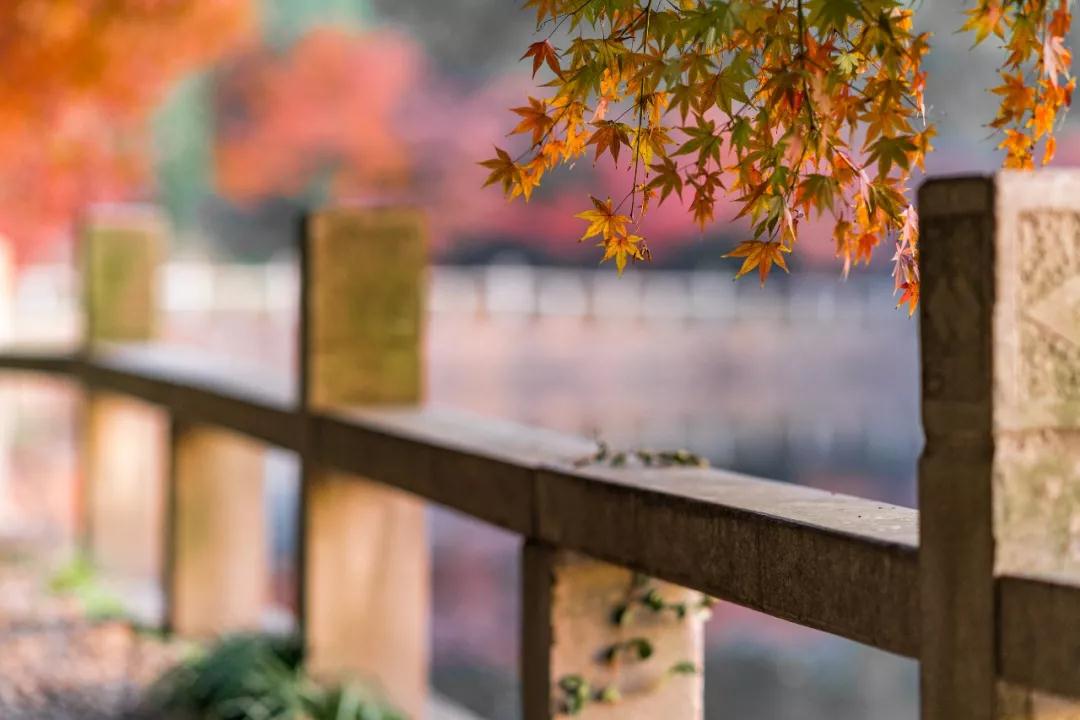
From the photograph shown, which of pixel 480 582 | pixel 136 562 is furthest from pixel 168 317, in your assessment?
pixel 136 562

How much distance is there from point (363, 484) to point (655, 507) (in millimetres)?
2342

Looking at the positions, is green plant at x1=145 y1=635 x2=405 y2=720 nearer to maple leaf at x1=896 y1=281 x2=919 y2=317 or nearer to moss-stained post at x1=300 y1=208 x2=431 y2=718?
moss-stained post at x1=300 y1=208 x2=431 y2=718

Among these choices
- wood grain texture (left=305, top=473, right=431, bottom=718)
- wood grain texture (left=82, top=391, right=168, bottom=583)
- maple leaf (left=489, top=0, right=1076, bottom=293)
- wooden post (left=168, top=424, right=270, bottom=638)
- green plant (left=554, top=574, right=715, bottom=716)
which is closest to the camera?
maple leaf (left=489, top=0, right=1076, bottom=293)

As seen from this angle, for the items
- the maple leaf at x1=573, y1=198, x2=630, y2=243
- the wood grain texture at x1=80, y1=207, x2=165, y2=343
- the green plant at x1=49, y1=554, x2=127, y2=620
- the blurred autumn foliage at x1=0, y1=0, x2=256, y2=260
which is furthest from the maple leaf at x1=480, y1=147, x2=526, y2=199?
the blurred autumn foliage at x1=0, y1=0, x2=256, y2=260

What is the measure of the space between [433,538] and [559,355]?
39.6 ft

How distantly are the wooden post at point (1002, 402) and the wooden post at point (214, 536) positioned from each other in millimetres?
4756

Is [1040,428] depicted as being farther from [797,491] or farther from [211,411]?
[211,411]

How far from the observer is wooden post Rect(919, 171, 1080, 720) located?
6.77ft

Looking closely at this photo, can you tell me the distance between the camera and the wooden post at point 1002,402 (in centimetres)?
206

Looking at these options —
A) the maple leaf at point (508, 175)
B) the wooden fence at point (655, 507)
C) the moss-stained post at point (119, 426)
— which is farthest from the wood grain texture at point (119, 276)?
the maple leaf at point (508, 175)

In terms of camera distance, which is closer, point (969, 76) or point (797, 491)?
point (797, 491)

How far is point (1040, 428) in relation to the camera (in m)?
2.09

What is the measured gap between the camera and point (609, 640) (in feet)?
11.4

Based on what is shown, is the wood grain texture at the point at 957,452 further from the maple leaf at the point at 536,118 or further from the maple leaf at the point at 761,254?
the maple leaf at the point at 536,118
